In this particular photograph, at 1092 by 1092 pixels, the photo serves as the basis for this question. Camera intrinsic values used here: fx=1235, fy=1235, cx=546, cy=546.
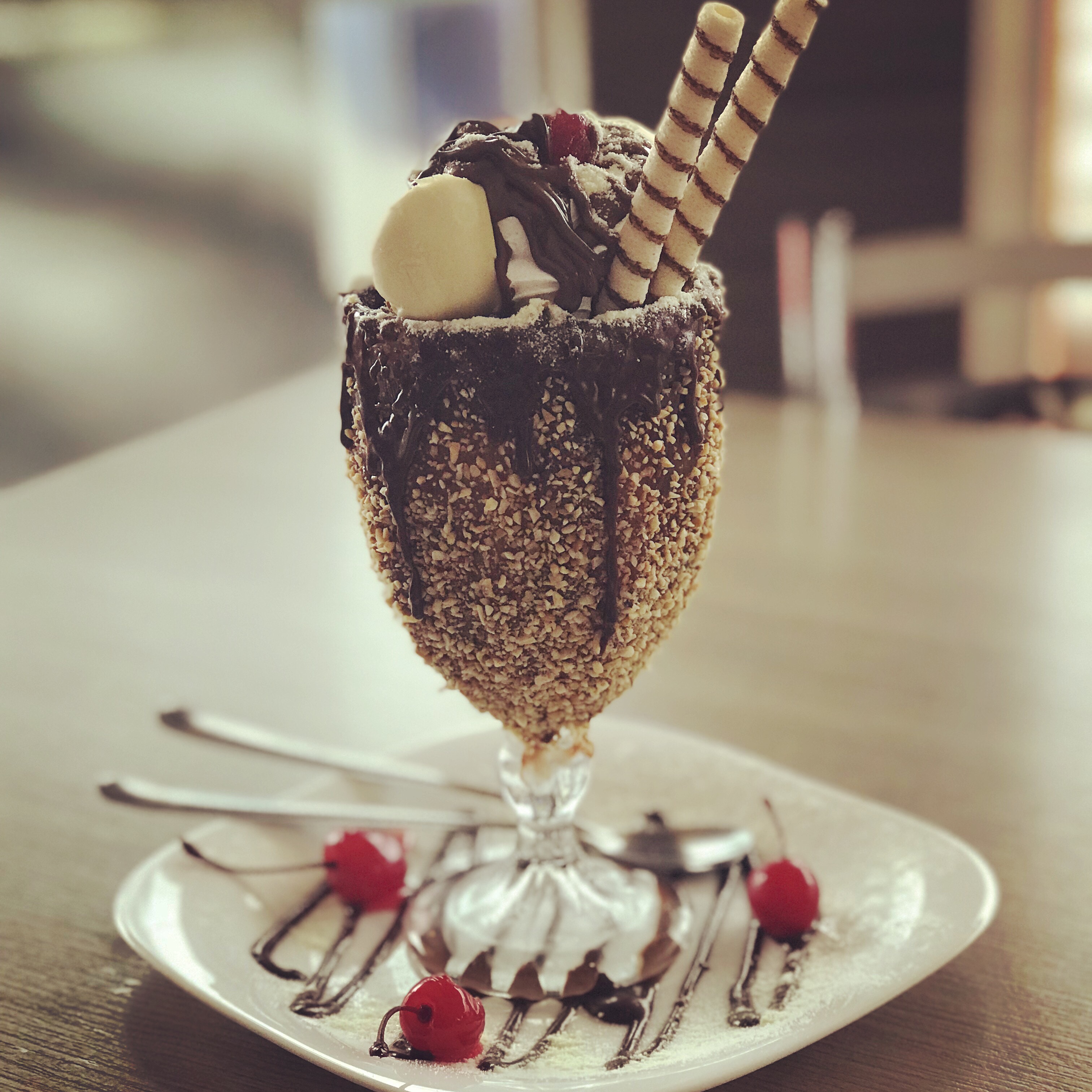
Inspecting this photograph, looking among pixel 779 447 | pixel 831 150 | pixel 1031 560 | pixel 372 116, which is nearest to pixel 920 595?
pixel 1031 560

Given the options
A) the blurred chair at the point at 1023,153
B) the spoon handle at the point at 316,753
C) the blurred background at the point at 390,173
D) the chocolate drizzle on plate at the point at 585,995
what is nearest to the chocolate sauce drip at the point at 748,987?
the chocolate drizzle on plate at the point at 585,995

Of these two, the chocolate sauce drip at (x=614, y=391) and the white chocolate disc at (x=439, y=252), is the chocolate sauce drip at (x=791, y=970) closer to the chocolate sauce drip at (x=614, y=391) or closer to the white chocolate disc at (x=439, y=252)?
the chocolate sauce drip at (x=614, y=391)

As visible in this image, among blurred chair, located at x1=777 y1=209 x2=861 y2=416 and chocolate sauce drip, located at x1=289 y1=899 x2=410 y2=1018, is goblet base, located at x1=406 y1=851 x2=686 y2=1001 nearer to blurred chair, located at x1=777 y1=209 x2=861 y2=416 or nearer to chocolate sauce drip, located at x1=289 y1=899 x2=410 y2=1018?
chocolate sauce drip, located at x1=289 y1=899 x2=410 y2=1018

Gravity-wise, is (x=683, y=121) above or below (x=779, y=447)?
above

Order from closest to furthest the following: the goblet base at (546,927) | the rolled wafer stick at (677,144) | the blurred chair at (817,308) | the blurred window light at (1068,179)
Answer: the rolled wafer stick at (677,144)
the goblet base at (546,927)
the blurred chair at (817,308)
the blurred window light at (1068,179)

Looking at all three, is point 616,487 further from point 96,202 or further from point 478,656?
point 96,202

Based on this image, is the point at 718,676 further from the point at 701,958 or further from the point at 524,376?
the point at 524,376
